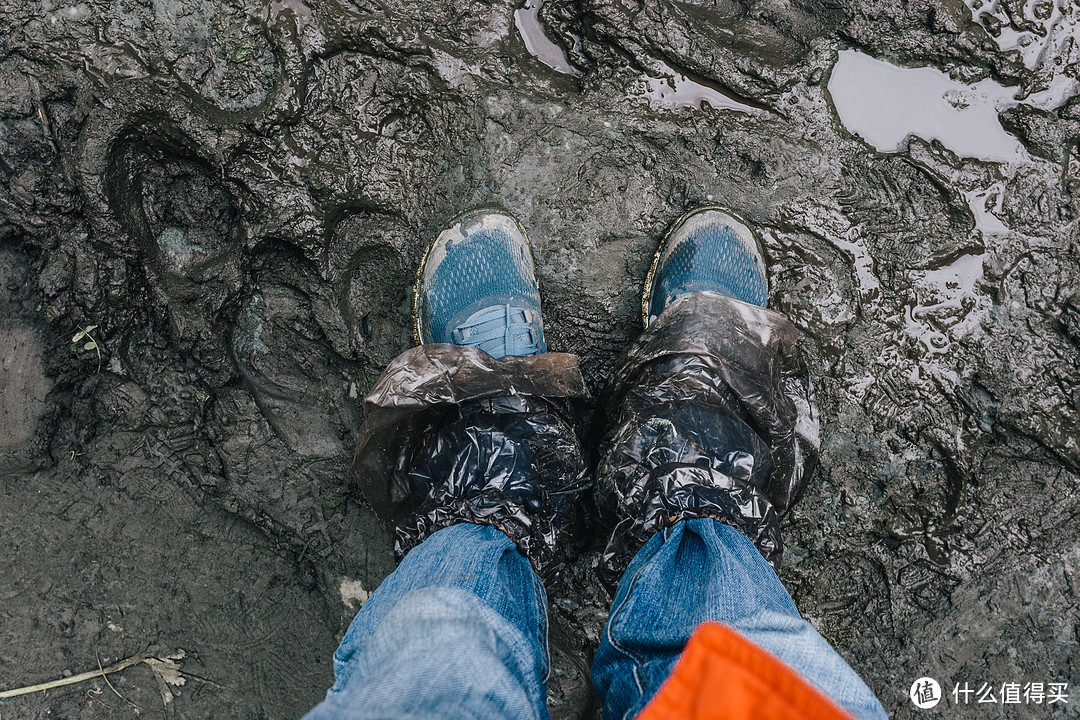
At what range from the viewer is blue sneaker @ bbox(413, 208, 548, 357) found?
1727mm

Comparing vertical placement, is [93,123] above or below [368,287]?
above

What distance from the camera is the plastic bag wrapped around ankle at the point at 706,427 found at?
1394 millimetres

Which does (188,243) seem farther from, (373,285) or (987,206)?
(987,206)

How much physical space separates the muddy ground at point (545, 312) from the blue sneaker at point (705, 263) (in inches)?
2.4

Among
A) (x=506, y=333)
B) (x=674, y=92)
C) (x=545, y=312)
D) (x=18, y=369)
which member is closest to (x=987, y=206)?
(x=674, y=92)

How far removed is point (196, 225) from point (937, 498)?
208 cm

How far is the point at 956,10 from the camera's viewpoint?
177cm

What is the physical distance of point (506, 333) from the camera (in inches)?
67.2

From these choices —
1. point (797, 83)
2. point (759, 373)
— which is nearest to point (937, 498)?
point (759, 373)

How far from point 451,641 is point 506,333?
86 centimetres

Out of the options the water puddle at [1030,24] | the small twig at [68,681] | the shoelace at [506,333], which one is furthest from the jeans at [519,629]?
the water puddle at [1030,24]

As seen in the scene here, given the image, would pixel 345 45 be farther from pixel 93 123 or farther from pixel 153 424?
pixel 153 424

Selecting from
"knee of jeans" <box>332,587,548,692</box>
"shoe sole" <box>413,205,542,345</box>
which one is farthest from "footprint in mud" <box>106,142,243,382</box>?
"knee of jeans" <box>332,587,548,692</box>

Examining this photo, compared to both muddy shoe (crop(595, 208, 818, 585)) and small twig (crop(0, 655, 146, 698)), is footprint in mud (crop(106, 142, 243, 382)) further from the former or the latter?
muddy shoe (crop(595, 208, 818, 585))
